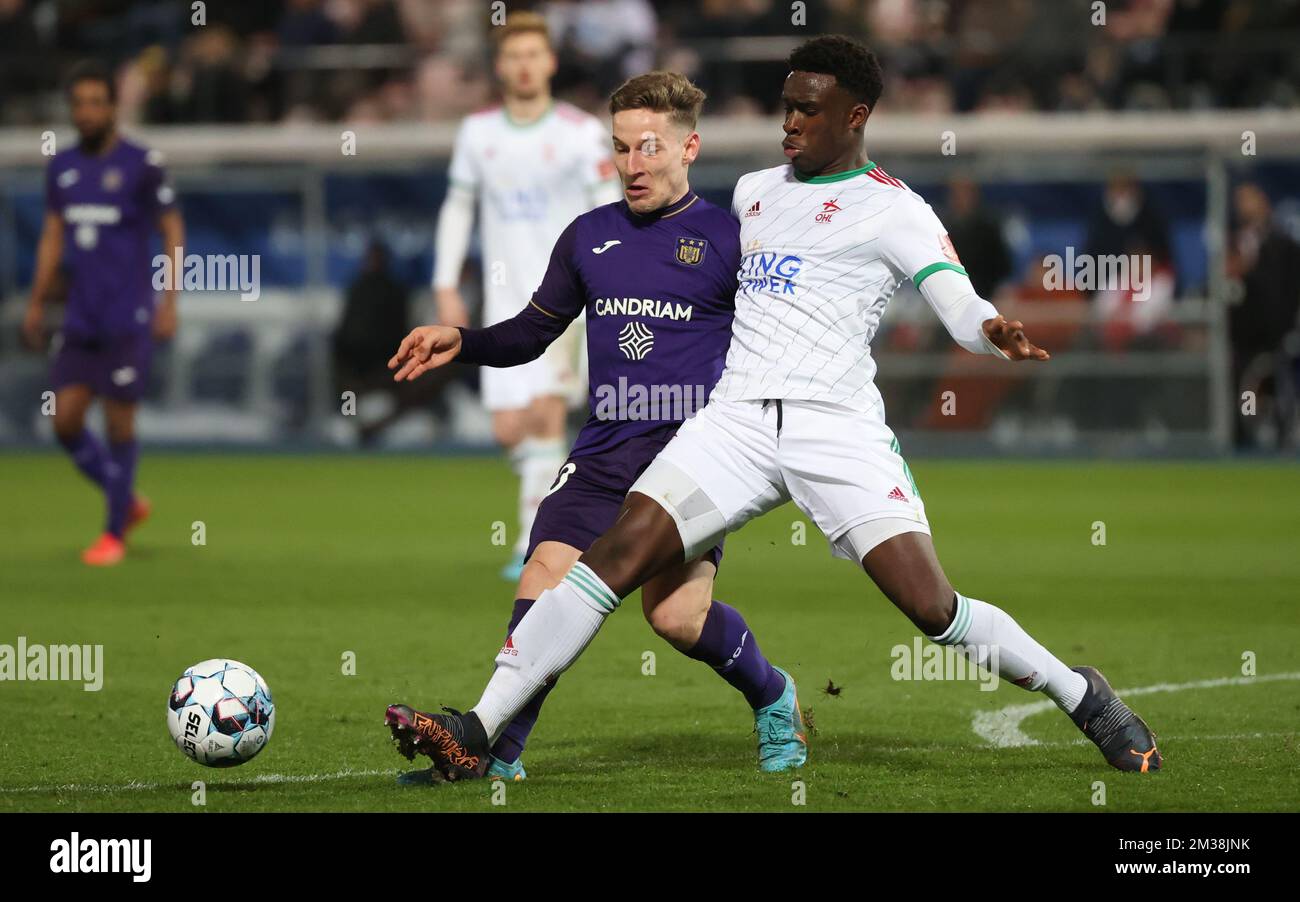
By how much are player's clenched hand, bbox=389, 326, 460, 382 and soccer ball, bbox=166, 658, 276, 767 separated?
108cm

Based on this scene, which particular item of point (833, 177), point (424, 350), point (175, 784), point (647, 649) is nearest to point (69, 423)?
point (647, 649)

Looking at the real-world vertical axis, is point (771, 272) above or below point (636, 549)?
above

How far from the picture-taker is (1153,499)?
50.6 feet

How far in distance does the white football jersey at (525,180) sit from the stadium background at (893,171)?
841 centimetres

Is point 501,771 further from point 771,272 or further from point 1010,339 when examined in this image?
point 1010,339

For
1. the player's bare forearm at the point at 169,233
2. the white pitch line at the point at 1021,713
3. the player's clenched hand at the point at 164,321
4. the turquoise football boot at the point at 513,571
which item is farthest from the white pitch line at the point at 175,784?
the player's clenched hand at the point at 164,321

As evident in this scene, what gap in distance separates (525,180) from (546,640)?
552 centimetres

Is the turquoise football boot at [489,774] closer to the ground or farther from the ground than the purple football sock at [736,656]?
closer to the ground

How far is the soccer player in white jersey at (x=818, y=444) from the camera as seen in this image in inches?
225

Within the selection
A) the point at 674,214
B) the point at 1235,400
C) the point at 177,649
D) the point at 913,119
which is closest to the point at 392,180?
the point at 913,119

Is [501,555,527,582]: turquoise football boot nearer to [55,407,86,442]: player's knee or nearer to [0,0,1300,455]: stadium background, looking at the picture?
[55,407,86,442]: player's knee

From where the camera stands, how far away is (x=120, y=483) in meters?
11.8

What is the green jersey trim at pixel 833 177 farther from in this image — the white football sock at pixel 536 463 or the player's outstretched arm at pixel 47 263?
the player's outstretched arm at pixel 47 263

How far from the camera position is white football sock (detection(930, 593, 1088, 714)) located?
5777 millimetres
